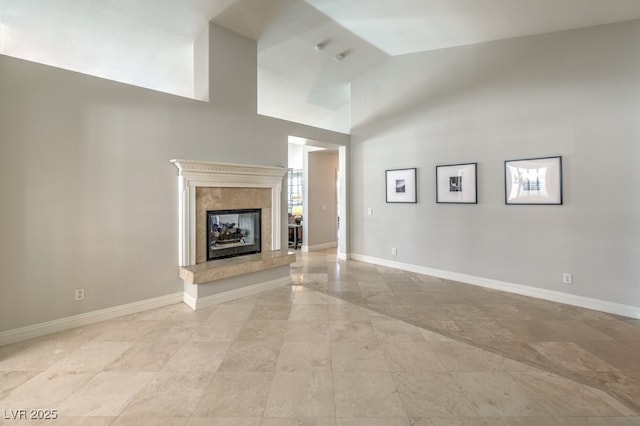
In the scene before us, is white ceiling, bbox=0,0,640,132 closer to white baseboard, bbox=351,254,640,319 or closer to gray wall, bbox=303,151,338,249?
gray wall, bbox=303,151,338,249

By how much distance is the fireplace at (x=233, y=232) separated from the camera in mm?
4078

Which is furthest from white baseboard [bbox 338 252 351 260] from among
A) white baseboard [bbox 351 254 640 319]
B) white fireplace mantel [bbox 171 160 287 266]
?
white fireplace mantel [bbox 171 160 287 266]

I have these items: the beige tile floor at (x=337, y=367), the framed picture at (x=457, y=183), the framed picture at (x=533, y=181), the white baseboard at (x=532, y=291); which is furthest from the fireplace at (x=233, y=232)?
the framed picture at (x=533, y=181)

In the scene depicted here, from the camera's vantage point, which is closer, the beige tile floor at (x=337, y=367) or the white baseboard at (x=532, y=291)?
the beige tile floor at (x=337, y=367)

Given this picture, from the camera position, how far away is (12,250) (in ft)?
8.74

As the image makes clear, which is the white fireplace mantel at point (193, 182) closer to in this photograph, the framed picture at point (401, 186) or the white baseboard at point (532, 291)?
the framed picture at point (401, 186)

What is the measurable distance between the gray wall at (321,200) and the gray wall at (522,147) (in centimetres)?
211

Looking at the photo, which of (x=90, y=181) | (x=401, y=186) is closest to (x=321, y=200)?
(x=401, y=186)

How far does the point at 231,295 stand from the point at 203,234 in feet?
3.05

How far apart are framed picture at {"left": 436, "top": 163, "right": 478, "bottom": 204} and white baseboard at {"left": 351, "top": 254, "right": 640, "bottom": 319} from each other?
1237 mm

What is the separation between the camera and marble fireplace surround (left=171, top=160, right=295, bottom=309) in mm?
3605

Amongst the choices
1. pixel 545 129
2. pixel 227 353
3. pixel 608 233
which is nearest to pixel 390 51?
pixel 545 129

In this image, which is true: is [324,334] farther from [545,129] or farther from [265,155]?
[545,129]

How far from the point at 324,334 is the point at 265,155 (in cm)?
297
